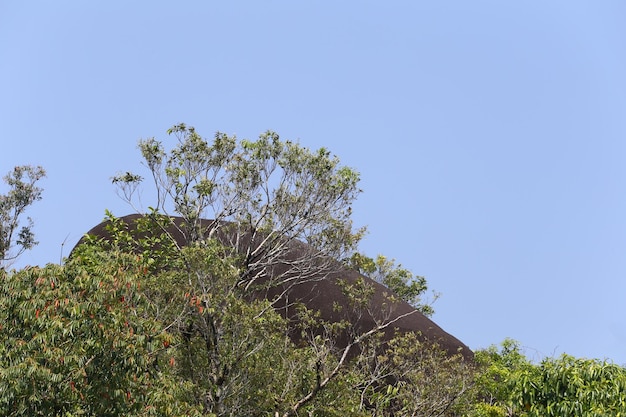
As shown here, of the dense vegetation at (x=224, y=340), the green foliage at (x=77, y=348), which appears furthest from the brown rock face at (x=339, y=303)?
the green foliage at (x=77, y=348)

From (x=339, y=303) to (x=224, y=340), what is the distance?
29.2ft

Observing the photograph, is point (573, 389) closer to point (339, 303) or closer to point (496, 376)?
point (496, 376)

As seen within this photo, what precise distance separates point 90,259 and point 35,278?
887 cm

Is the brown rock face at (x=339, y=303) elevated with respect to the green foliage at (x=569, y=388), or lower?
elevated

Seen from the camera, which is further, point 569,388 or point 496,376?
point 496,376

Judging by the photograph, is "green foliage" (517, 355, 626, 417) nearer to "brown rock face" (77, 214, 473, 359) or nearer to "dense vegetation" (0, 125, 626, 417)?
"dense vegetation" (0, 125, 626, 417)

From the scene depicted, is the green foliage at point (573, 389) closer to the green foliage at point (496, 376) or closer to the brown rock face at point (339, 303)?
the green foliage at point (496, 376)

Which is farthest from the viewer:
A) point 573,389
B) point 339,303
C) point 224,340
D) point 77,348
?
point 339,303

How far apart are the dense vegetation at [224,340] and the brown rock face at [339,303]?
0.36 metres

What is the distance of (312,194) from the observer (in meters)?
26.4

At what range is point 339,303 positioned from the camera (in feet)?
91.1

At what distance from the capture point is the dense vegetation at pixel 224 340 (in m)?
13.5

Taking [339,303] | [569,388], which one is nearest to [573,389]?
[569,388]

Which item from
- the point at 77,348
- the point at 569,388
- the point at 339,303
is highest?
the point at 339,303
